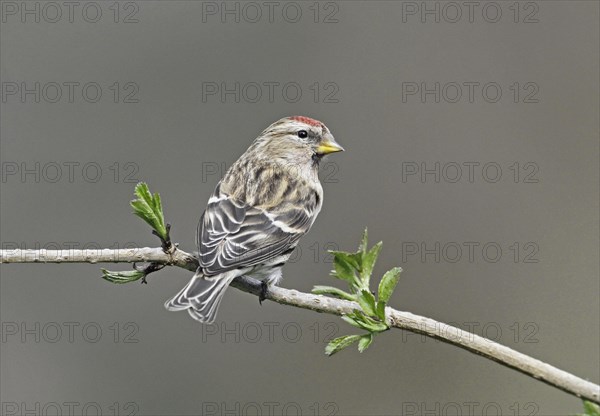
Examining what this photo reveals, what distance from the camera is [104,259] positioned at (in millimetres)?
2494

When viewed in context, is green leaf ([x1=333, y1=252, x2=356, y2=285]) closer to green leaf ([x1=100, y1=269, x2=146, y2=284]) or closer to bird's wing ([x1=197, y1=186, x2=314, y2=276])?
green leaf ([x1=100, y1=269, x2=146, y2=284])

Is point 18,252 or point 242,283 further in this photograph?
point 242,283

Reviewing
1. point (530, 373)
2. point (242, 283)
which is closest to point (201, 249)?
point (242, 283)

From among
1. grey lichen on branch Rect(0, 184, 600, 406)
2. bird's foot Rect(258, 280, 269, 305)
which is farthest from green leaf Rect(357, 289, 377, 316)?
bird's foot Rect(258, 280, 269, 305)

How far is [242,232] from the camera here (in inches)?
155

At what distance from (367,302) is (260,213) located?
73.4 inches

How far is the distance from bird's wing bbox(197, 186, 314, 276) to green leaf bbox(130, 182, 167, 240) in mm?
752

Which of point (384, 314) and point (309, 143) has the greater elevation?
point (309, 143)

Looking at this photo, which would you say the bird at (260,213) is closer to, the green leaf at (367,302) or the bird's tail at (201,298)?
the bird's tail at (201,298)

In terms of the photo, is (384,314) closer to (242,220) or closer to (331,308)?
(331,308)

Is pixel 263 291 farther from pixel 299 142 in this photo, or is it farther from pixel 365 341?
pixel 299 142

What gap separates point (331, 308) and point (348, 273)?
4.9 inches

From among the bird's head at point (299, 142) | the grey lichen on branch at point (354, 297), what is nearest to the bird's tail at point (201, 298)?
the grey lichen on branch at point (354, 297)

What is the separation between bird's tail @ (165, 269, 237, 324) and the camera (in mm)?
3236
